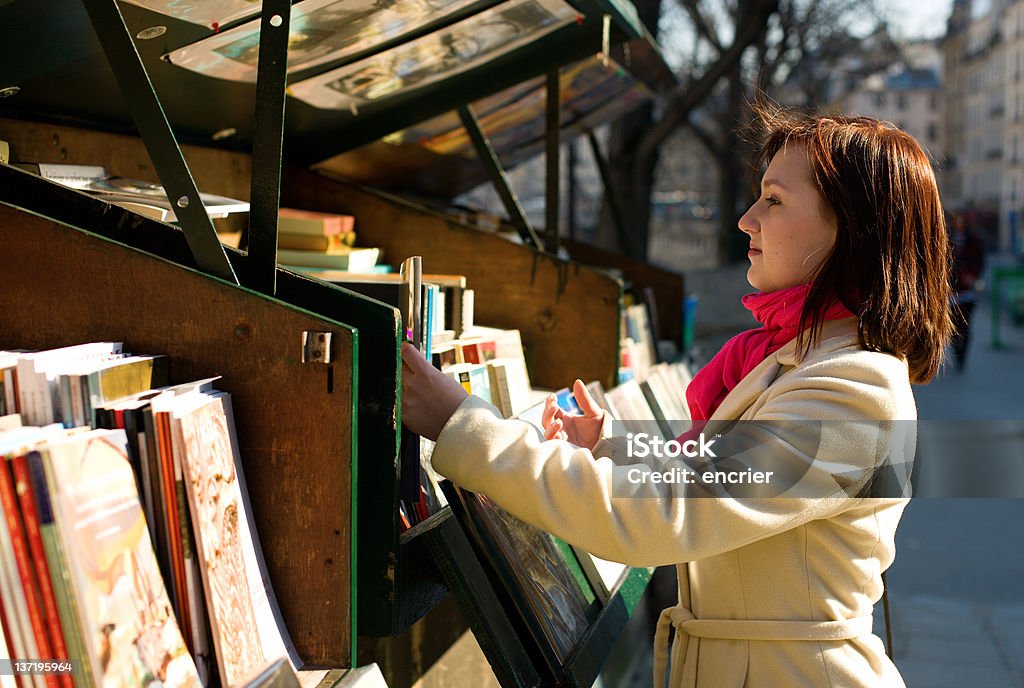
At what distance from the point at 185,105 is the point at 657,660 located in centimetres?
217

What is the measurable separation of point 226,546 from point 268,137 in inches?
29.0

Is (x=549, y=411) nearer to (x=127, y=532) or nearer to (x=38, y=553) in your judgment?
(x=127, y=532)

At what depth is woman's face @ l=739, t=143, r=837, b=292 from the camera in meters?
1.88

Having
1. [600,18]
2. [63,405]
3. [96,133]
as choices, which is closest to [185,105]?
[96,133]

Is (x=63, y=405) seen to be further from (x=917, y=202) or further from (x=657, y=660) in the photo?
(x=917, y=202)

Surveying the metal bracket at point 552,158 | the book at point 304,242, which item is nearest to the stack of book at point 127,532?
the book at point 304,242

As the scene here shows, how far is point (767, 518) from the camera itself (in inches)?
67.6

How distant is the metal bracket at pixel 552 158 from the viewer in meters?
3.89

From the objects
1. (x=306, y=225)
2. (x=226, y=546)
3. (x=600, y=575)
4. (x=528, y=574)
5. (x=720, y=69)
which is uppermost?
(x=720, y=69)

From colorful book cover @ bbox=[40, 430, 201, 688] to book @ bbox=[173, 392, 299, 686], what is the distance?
0.23 ft

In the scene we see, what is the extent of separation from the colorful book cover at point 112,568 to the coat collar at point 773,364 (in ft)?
3.33

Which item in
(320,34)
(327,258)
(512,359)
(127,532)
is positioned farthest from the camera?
(327,258)

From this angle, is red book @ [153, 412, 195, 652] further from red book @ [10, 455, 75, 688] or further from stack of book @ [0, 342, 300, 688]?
red book @ [10, 455, 75, 688]

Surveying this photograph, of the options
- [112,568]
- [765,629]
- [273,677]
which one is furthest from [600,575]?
[112,568]
